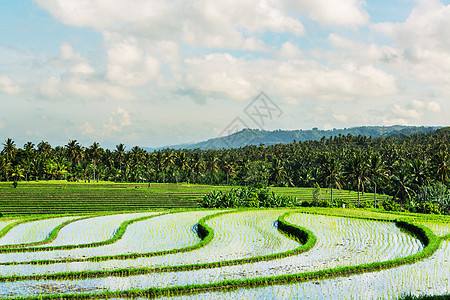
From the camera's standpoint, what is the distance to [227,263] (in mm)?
13180

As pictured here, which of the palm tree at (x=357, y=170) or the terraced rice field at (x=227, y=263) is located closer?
the terraced rice field at (x=227, y=263)

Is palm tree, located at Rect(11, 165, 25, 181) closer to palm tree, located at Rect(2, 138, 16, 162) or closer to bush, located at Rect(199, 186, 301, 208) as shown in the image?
palm tree, located at Rect(2, 138, 16, 162)

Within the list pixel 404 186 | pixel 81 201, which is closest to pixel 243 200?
pixel 81 201

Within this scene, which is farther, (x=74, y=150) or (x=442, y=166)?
(x=74, y=150)

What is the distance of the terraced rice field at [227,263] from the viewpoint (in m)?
10.3

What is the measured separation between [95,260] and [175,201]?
125 feet

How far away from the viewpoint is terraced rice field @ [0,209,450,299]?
10.3 m

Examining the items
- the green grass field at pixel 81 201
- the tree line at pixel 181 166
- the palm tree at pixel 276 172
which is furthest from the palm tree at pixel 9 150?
A: the palm tree at pixel 276 172

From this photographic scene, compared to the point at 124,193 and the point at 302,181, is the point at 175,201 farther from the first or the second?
the point at 302,181

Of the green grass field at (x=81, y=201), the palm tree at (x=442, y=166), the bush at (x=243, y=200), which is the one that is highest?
the palm tree at (x=442, y=166)

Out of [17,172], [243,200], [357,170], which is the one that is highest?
[357,170]

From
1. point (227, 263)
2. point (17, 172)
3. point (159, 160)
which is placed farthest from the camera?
point (159, 160)

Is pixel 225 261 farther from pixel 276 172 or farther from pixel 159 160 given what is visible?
pixel 159 160

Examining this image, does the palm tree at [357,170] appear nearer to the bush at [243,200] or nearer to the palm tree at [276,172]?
the bush at [243,200]
